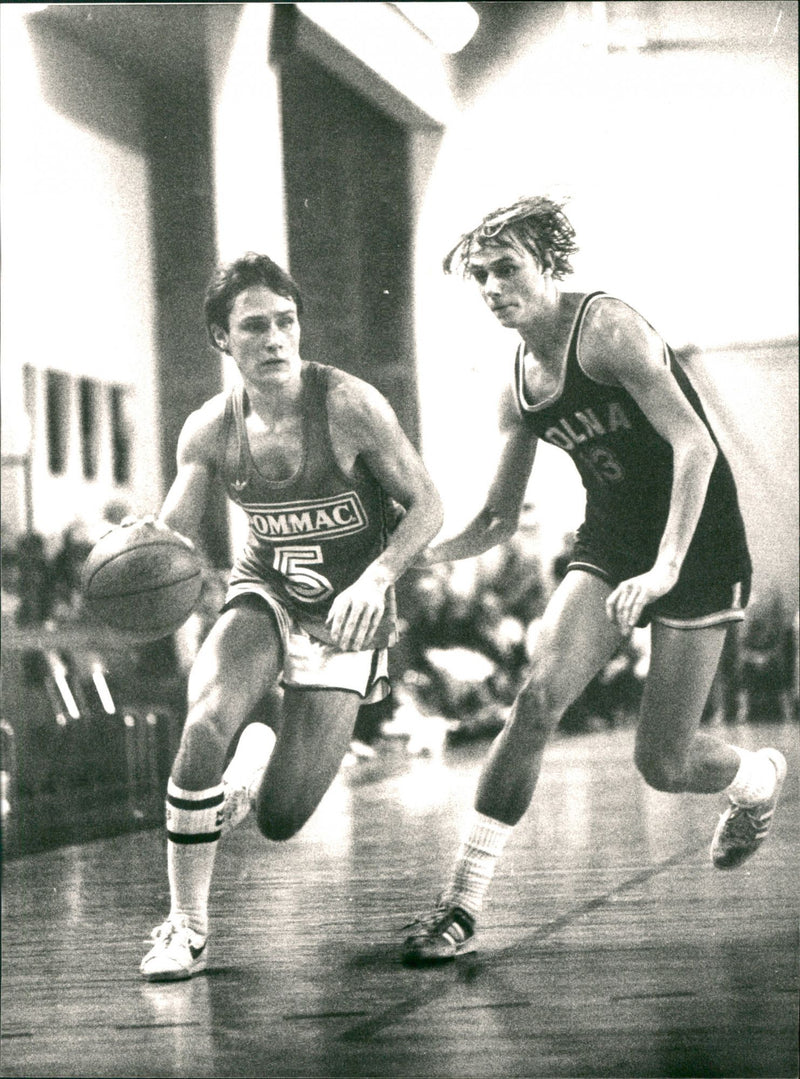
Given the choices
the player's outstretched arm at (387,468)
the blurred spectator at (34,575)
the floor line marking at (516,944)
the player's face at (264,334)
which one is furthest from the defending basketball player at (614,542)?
the blurred spectator at (34,575)

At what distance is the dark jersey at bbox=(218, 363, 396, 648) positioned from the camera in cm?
336

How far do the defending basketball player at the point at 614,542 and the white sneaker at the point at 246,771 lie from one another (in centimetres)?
50

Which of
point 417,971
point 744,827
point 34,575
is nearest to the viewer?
point 417,971

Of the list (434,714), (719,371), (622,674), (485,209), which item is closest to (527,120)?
(485,209)

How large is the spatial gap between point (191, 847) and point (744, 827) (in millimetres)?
1285

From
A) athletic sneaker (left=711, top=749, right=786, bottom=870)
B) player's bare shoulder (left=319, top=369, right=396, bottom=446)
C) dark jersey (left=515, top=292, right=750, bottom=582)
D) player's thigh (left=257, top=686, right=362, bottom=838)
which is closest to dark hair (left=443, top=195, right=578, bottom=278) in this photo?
dark jersey (left=515, top=292, right=750, bottom=582)

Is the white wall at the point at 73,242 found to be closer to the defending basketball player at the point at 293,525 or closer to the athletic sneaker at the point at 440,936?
the defending basketball player at the point at 293,525

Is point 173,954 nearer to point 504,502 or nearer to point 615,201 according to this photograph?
point 504,502

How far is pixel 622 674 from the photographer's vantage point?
3404 millimetres

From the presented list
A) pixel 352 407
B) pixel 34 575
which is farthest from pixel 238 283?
pixel 34 575

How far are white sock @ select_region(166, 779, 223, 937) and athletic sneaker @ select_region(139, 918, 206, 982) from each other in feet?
0.09

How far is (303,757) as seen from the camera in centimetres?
330

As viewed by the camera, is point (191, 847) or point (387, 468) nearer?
point (191, 847)

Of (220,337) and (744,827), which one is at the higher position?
(220,337)
